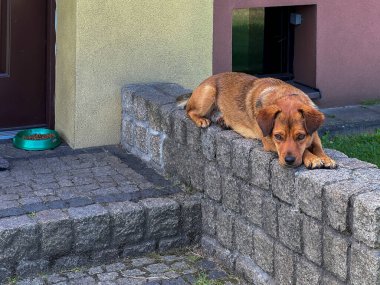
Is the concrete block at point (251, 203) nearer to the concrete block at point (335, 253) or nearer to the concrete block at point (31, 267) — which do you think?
the concrete block at point (335, 253)

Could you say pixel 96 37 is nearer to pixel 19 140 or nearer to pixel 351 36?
pixel 19 140

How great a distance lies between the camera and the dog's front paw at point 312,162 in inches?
197

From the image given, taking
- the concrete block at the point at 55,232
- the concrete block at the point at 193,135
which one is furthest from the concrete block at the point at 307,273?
the concrete block at the point at 55,232

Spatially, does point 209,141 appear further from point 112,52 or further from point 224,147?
point 112,52

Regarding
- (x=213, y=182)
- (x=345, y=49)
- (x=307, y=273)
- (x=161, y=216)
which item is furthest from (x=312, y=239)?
(x=345, y=49)

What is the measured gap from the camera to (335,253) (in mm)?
4730

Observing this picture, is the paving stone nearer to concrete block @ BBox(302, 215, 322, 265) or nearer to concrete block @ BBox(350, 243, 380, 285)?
concrete block @ BBox(302, 215, 322, 265)

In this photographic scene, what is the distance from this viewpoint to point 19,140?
7332mm

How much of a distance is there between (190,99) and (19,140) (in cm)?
177

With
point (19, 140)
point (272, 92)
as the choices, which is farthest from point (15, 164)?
point (272, 92)

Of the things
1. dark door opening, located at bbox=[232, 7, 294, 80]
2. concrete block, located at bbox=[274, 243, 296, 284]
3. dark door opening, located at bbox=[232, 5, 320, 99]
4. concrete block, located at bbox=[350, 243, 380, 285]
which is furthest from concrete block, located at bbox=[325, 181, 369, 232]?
dark door opening, located at bbox=[232, 7, 294, 80]

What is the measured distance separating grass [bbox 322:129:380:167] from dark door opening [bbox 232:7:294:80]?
1296mm

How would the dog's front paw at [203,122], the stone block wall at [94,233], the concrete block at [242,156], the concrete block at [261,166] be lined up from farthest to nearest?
the dog's front paw at [203,122]
the stone block wall at [94,233]
the concrete block at [242,156]
the concrete block at [261,166]

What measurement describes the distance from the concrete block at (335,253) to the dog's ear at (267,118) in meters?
0.73
